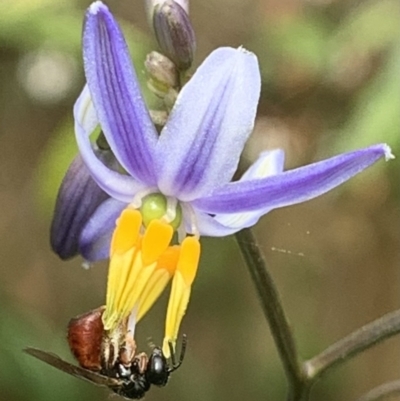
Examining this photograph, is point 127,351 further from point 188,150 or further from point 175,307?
point 188,150

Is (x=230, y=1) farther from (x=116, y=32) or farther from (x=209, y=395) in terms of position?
(x=116, y=32)

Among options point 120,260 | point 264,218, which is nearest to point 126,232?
point 120,260

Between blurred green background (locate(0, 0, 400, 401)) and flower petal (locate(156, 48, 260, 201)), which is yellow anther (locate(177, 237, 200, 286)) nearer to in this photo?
flower petal (locate(156, 48, 260, 201))

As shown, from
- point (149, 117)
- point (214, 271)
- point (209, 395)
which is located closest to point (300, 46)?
point (214, 271)

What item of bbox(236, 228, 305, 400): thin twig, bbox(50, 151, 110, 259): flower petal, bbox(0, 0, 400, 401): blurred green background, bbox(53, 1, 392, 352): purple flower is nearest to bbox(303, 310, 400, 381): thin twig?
bbox(236, 228, 305, 400): thin twig

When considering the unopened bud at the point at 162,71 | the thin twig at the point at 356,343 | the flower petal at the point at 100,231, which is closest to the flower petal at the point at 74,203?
the flower petal at the point at 100,231

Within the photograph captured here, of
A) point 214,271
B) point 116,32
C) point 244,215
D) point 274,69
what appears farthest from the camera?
point 214,271
